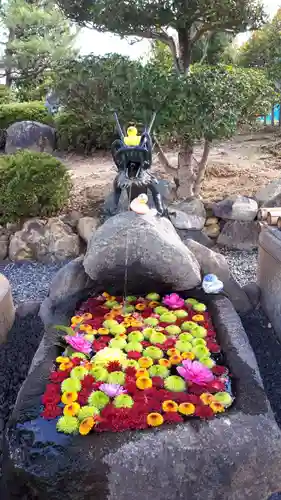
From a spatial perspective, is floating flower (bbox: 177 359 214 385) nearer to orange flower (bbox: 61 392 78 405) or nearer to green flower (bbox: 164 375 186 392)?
green flower (bbox: 164 375 186 392)

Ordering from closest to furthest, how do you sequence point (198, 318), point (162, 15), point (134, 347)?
1. point (134, 347)
2. point (198, 318)
3. point (162, 15)

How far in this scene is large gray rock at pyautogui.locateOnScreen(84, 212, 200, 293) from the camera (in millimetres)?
3199

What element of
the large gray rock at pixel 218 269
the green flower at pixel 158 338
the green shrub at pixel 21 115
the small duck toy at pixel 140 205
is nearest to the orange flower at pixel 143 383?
the green flower at pixel 158 338

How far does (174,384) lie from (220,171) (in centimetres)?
591

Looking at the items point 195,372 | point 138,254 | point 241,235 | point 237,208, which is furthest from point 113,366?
point 237,208

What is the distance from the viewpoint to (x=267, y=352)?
3.67 metres

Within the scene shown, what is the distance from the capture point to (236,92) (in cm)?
573

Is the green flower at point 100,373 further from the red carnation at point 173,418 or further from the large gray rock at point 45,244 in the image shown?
the large gray rock at point 45,244

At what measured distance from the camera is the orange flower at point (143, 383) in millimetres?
2541

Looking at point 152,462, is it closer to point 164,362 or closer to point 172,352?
point 164,362

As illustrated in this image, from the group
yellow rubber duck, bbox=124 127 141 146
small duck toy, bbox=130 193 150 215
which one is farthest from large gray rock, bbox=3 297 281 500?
yellow rubber duck, bbox=124 127 141 146

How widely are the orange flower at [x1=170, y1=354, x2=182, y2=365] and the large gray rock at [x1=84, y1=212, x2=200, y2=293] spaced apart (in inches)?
26.1

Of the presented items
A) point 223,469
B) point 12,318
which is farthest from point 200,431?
point 12,318

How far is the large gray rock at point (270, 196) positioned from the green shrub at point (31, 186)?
2.68 metres
